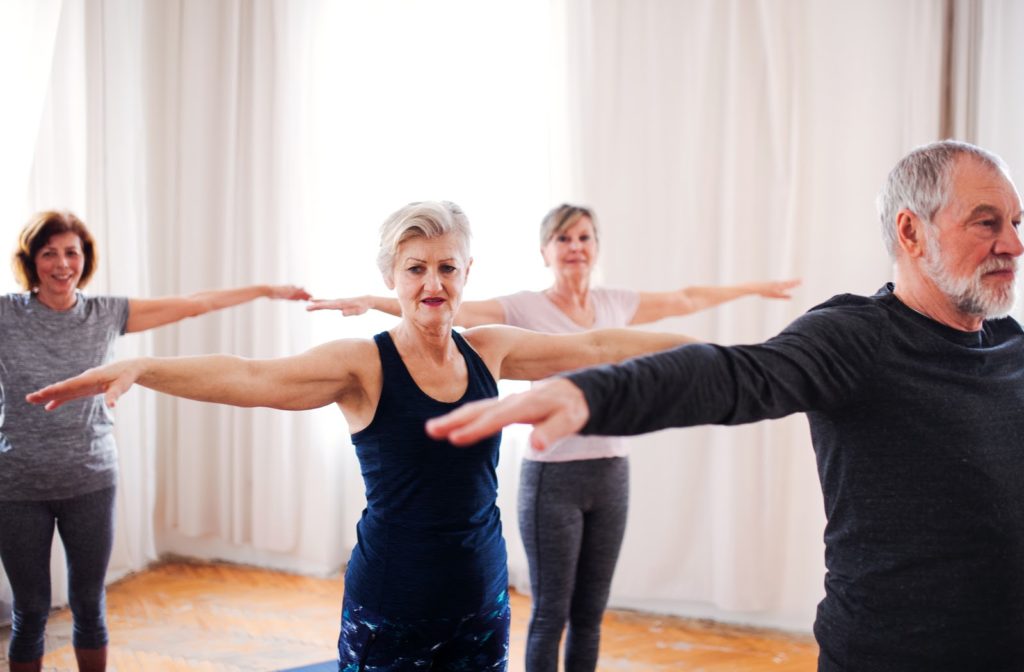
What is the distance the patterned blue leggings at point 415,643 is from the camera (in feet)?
5.80

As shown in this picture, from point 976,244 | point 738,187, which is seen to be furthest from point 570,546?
point 738,187

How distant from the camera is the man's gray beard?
4.68 ft

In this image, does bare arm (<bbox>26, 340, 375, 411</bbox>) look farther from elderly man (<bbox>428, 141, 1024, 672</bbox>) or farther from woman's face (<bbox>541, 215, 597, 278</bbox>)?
woman's face (<bbox>541, 215, 597, 278</bbox>)

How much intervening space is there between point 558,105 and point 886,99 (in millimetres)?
1421

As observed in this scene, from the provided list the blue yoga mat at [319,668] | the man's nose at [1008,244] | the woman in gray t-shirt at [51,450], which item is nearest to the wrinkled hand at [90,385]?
the woman in gray t-shirt at [51,450]

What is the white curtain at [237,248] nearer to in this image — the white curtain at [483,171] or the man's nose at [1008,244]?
the white curtain at [483,171]

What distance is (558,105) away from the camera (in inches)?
166

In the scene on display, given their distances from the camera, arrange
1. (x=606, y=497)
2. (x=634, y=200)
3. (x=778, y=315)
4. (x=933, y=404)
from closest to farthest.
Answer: (x=933, y=404), (x=606, y=497), (x=778, y=315), (x=634, y=200)

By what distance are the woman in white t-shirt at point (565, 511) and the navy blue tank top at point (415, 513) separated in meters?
0.84

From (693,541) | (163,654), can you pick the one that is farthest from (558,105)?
(163,654)

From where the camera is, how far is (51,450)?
2.75m

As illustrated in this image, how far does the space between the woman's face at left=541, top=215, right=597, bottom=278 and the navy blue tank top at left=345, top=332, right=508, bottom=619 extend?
4.25ft

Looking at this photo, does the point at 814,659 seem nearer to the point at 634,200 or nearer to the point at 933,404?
the point at 634,200

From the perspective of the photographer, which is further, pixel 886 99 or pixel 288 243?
pixel 288 243
